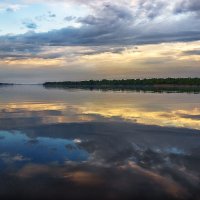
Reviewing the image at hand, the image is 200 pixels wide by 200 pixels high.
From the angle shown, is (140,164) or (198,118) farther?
(198,118)

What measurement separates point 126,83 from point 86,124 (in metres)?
175

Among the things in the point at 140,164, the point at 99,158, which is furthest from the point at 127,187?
the point at 99,158

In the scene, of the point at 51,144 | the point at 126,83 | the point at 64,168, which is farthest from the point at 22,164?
the point at 126,83

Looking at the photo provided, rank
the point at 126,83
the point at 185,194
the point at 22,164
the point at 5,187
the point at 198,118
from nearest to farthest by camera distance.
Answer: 1. the point at 185,194
2. the point at 5,187
3. the point at 22,164
4. the point at 198,118
5. the point at 126,83

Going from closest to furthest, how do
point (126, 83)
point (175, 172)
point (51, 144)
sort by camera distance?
point (175, 172) → point (51, 144) → point (126, 83)

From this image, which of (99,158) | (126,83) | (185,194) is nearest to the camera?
(185,194)

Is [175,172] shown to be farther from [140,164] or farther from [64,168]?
[64,168]

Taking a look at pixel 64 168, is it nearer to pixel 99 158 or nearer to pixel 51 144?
pixel 99 158

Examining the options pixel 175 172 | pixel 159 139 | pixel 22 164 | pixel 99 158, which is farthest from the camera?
pixel 159 139

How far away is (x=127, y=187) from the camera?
368 inches

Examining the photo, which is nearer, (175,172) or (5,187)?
(5,187)

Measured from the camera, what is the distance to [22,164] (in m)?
11.6

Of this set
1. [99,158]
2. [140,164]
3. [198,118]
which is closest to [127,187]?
[140,164]

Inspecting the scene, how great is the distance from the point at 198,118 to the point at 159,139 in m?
9.18
